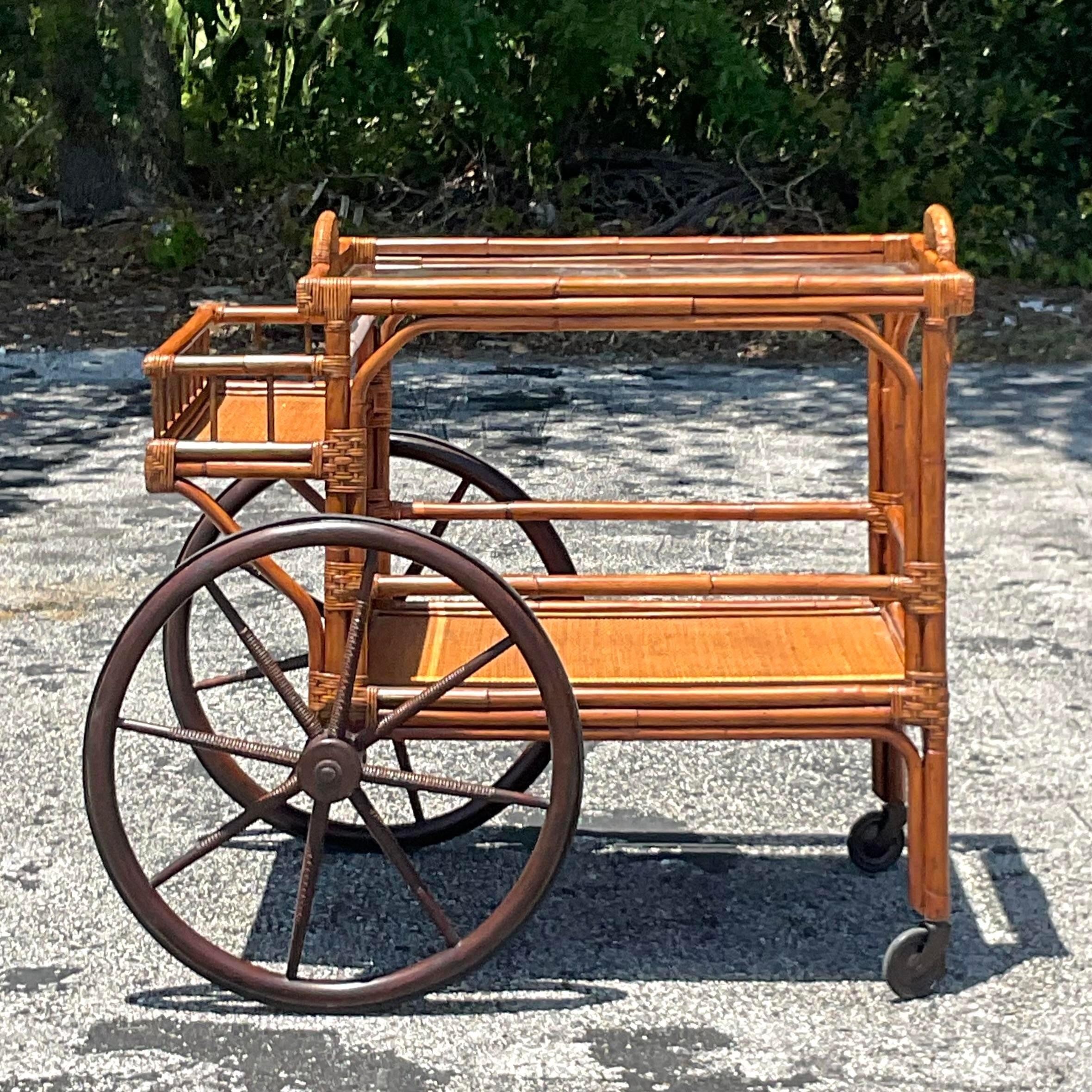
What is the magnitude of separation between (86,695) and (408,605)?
1.56 m

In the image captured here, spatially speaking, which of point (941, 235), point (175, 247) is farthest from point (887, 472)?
point (175, 247)

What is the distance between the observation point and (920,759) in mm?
3379

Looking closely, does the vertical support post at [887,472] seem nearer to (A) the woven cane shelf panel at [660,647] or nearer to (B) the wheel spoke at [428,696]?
(A) the woven cane shelf panel at [660,647]

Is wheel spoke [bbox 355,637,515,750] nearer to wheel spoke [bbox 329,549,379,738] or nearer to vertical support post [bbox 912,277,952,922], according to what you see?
wheel spoke [bbox 329,549,379,738]

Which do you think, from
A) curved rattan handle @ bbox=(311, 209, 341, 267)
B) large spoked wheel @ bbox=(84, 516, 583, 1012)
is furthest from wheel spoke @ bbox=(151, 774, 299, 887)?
curved rattan handle @ bbox=(311, 209, 341, 267)

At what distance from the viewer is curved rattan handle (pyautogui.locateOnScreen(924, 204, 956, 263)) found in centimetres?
351

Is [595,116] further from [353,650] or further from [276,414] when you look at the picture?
[353,650]

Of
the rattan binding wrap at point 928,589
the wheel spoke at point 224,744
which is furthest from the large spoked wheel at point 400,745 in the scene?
the rattan binding wrap at point 928,589

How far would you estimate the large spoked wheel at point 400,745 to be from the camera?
3.94 metres

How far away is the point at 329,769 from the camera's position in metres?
3.31

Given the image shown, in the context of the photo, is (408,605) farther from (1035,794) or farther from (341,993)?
(1035,794)

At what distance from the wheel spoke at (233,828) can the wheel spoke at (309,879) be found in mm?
63

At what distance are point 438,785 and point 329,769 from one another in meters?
0.18

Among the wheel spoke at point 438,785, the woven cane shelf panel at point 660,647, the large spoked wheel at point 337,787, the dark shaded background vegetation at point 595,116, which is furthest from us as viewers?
the dark shaded background vegetation at point 595,116
